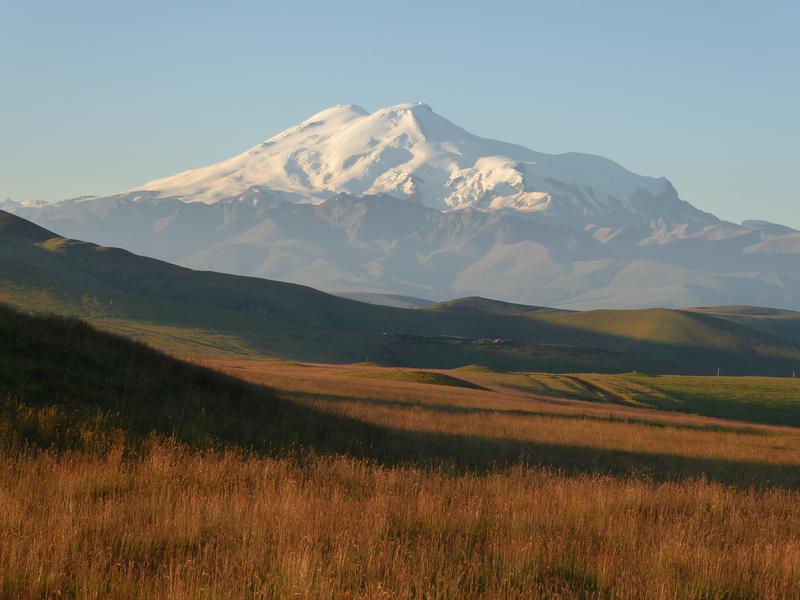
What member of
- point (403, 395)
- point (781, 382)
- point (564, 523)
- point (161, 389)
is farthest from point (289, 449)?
point (781, 382)

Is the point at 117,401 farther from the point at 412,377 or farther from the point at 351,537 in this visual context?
the point at 412,377

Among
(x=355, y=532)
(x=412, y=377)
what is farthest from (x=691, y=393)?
(x=355, y=532)

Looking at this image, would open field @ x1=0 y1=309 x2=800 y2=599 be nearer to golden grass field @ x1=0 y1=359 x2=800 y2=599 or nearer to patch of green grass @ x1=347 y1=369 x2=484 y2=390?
golden grass field @ x1=0 y1=359 x2=800 y2=599

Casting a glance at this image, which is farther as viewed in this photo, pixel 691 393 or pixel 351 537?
pixel 691 393

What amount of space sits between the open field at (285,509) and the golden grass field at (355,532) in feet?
0.12

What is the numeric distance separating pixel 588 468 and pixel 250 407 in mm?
8723

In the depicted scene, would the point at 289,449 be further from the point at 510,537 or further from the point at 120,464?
the point at 510,537

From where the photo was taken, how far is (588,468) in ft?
79.2

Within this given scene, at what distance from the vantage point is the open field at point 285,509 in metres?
9.16

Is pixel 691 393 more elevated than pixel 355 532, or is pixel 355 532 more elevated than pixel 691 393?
pixel 355 532

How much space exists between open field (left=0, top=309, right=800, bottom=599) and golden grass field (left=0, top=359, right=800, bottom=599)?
0.04m

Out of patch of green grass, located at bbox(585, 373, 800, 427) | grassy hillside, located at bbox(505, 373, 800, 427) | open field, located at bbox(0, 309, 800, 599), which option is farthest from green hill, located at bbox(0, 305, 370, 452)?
patch of green grass, located at bbox(585, 373, 800, 427)

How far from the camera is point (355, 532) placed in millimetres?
10891

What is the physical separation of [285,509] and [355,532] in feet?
3.85
